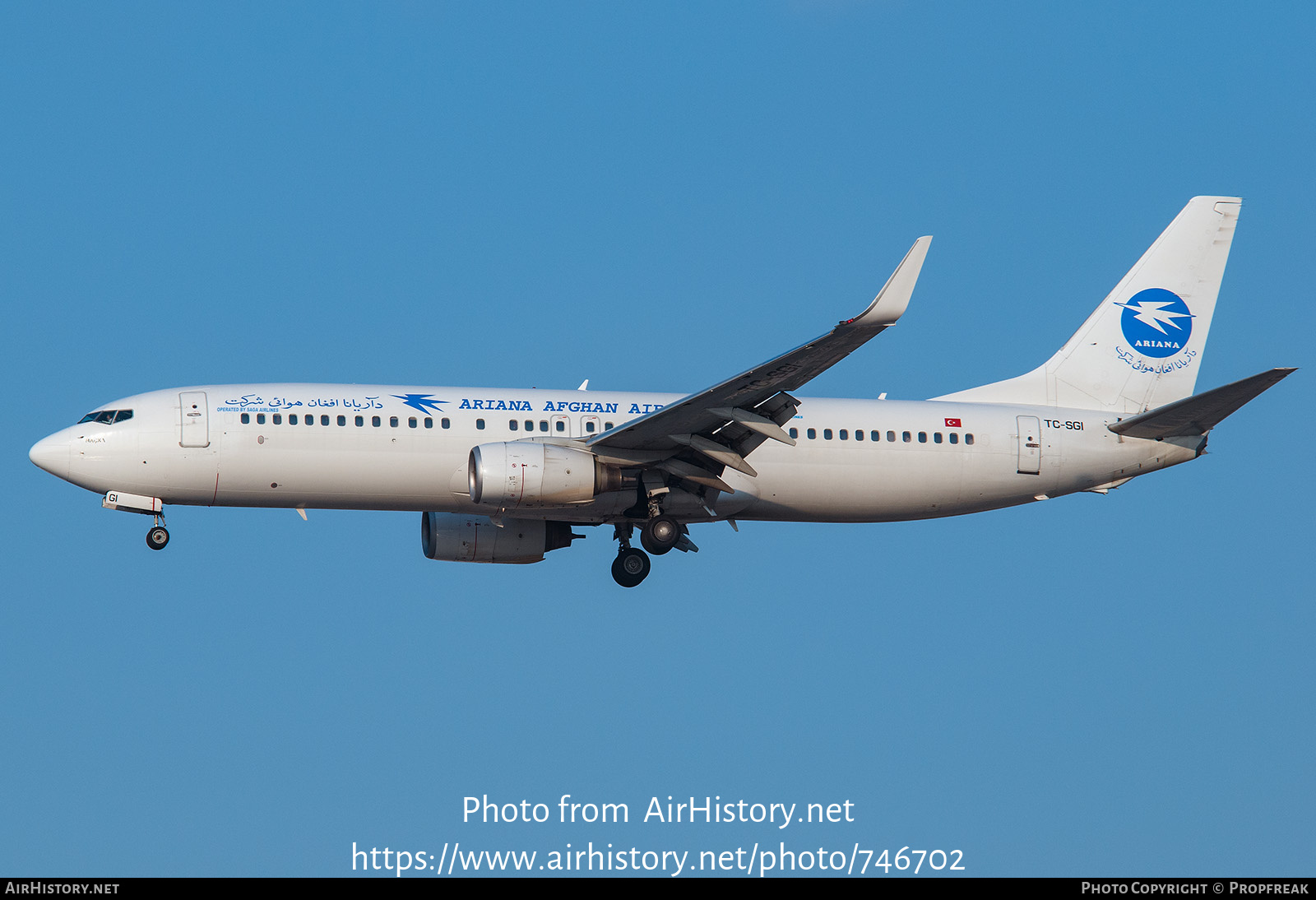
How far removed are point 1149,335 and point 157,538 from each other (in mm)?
24962

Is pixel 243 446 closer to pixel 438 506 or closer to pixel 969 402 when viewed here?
pixel 438 506

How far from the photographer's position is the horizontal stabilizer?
34.7 metres

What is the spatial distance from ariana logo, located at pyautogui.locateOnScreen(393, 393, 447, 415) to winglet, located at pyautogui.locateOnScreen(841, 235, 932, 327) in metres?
10.4

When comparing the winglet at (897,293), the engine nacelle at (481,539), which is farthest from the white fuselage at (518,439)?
the winglet at (897,293)

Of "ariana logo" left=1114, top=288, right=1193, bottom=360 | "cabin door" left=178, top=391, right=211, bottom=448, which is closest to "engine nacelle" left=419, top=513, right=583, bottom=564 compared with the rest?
"cabin door" left=178, top=391, right=211, bottom=448

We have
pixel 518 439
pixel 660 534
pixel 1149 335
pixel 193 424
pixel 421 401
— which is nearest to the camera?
pixel 193 424

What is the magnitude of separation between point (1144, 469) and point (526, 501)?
50.3 feet

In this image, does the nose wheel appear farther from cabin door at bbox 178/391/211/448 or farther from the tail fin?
the tail fin

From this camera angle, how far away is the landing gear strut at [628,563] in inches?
1505

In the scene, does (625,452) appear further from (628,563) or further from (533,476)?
(628,563)

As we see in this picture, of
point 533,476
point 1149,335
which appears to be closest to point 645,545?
point 533,476

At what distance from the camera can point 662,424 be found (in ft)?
113

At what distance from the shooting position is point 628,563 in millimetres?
38188
